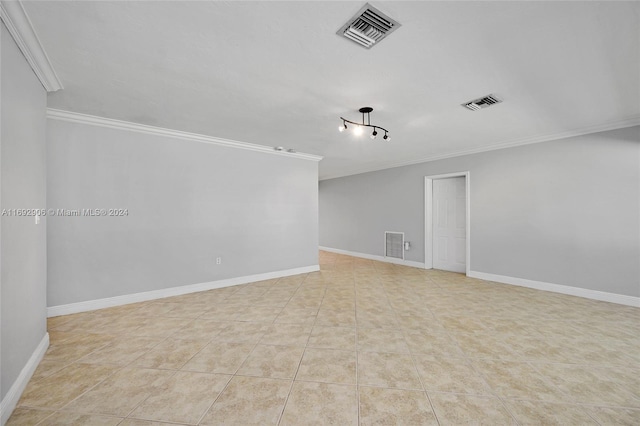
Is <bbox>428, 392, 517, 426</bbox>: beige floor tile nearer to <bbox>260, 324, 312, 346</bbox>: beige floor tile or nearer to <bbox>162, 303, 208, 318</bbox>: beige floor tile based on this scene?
<bbox>260, 324, 312, 346</bbox>: beige floor tile

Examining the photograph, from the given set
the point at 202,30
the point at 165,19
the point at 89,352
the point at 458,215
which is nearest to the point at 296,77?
the point at 202,30

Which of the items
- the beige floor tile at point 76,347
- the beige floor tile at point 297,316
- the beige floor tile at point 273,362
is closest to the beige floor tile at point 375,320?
the beige floor tile at point 297,316

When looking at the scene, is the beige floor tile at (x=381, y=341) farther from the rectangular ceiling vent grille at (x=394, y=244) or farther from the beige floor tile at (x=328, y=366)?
the rectangular ceiling vent grille at (x=394, y=244)

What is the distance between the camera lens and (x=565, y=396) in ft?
6.23

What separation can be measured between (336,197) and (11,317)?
7.45 meters

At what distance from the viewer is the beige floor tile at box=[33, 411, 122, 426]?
1649mm

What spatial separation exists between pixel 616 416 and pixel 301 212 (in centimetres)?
485

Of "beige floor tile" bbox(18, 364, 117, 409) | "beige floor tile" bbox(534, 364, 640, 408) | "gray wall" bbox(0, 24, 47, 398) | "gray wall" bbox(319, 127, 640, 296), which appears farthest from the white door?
"gray wall" bbox(0, 24, 47, 398)

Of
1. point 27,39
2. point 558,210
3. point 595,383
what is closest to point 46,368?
point 27,39

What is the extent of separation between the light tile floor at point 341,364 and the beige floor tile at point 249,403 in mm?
10

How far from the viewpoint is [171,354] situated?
2.45 metres

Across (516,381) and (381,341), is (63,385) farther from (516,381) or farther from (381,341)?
(516,381)

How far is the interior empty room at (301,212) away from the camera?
1.80m

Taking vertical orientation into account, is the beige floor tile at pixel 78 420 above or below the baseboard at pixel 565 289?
below
